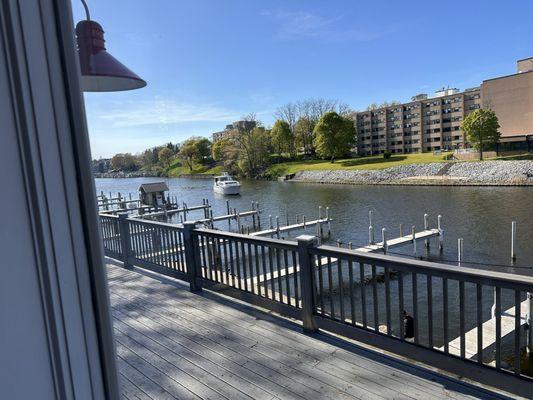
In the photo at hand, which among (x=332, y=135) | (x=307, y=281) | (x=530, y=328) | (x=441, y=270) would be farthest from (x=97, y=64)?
(x=332, y=135)

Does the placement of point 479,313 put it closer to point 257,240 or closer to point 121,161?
point 257,240

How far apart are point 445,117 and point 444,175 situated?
75.2ft

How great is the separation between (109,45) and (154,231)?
4.41 metres

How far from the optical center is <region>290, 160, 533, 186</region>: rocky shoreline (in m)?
32.8

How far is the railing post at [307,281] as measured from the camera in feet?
11.5

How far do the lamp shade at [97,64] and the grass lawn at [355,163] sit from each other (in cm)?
4416

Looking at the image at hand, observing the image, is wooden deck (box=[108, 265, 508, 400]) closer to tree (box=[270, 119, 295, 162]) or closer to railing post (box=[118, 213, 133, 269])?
railing post (box=[118, 213, 133, 269])

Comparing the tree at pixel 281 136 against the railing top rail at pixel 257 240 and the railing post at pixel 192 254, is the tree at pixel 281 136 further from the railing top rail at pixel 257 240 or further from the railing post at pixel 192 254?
the railing top rail at pixel 257 240

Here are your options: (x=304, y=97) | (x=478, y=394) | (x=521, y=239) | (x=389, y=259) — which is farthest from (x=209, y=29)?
(x=304, y=97)

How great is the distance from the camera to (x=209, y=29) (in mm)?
2230

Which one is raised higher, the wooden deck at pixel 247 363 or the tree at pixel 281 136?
the tree at pixel 281 136

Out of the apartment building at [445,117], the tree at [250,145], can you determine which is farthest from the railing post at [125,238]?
the tree at [250,145]

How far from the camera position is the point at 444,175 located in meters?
37.5

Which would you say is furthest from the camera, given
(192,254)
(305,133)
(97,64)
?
(305,133)
